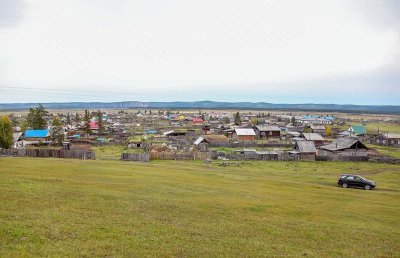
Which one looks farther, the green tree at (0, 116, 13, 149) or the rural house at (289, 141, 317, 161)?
the rural house at (289, 141, 317, 161)

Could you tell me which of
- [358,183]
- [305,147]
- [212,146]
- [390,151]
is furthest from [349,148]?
[358,183]

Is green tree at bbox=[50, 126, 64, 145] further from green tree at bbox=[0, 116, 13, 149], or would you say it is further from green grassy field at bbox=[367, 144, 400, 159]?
green grassy field at bbox=[367, 144, 400, 159]

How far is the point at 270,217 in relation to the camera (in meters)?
18.5

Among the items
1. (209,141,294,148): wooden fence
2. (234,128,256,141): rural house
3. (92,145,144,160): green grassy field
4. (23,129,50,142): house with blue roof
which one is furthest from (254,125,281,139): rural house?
(23,129,50,142): house with blue roof

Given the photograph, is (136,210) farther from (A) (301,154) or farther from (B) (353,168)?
(A) (301,154)

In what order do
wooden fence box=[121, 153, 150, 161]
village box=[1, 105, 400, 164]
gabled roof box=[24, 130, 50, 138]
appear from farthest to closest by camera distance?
gabled roof box=[24, 130, 50, 138], village box=[1, 105, 400, 164], wooden fence box=[121, 153, 150, 161]

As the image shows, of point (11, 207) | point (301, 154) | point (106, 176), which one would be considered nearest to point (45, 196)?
point (11, 207)

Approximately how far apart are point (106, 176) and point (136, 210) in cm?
1264

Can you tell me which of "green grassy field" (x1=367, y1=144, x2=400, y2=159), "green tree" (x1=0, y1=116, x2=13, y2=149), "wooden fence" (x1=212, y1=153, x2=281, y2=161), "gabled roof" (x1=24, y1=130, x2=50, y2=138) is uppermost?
"green tree" (x1=0, y1=116, x2=13, y2=149)

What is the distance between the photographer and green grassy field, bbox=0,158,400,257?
1259 cm

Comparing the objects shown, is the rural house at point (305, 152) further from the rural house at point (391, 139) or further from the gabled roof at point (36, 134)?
the gabled roof at point (36, 134)

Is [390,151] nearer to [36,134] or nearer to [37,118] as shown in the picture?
[36,134]

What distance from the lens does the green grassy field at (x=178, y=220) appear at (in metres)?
12.6

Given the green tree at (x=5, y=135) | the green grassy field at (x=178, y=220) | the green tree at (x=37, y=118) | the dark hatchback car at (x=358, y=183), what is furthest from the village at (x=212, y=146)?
the green grassy field at (x=178, y=220)
